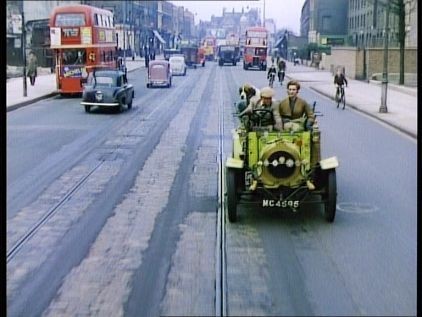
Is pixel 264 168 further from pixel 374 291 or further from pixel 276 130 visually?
pixel 374 291

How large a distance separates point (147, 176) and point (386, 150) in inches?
158

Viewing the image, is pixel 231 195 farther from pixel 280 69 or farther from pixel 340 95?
pixel 340 95

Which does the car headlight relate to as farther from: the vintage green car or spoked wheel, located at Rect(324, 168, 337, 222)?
spoked wheel, located at Rect(324, 168, 337, 222)

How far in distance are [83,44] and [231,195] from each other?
164cm

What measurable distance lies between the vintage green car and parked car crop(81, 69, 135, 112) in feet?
3.73

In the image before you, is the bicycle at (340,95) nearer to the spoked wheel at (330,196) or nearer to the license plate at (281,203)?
the spoked wheel at (330,196)

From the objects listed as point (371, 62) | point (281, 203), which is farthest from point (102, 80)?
point (371, 62)

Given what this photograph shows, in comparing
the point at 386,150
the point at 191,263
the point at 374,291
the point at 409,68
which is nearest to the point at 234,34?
the point at 191,263

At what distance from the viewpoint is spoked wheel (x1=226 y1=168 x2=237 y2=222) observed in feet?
19.9

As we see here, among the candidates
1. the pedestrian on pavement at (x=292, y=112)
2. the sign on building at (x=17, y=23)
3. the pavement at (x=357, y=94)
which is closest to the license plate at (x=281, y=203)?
the pedestrian on pavement at (x=292, y=112)

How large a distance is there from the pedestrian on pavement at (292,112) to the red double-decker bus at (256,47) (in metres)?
0.52

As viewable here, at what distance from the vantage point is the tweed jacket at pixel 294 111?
19.7ft

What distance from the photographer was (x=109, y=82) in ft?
21.7

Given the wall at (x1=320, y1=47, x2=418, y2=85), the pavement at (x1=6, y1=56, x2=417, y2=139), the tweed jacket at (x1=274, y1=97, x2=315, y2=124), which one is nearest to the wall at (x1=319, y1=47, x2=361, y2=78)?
the wall at (x1=320, y1=47, x2=418, y2=85)
